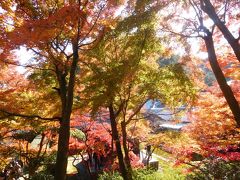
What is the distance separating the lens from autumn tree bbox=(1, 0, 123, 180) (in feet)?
22.5

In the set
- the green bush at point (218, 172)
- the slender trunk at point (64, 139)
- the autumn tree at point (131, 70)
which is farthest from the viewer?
the green bush at point (218, 172)

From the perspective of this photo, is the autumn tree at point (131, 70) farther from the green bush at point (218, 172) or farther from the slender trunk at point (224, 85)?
the green bush at point (218, 172)

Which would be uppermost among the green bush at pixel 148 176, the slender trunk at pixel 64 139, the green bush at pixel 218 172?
the slender trunk at pixel 64 139

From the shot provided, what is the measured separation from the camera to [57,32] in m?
7.18

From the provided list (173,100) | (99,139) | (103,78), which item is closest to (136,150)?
(99,139)

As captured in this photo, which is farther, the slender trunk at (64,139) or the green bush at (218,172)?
the green bush at (218,172)

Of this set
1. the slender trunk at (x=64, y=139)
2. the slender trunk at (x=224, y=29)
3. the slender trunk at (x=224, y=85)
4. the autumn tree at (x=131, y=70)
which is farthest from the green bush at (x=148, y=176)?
the slender trunk at (x=224, y=29)

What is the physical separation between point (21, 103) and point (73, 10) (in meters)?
4.36

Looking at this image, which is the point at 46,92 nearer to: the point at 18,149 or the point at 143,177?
the point at 18,149

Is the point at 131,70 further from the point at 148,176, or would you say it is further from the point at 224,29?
the point at 148,176

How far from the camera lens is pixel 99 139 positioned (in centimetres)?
1473

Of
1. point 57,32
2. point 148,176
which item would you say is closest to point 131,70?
point 57,32

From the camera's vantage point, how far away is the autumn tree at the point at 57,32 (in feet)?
22.5

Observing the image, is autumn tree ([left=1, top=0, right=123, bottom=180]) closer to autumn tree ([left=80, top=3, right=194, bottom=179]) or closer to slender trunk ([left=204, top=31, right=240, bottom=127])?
autumn tree ([left=80, top=3, right=194, bottom=179])
